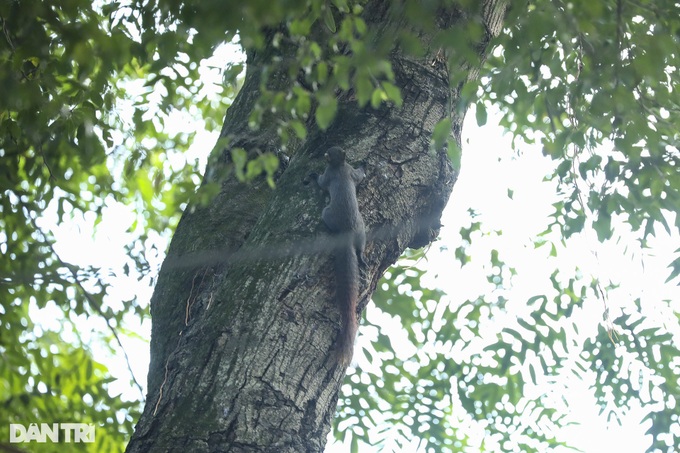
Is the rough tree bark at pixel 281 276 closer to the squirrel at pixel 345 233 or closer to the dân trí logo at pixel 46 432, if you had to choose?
the squirrel at pixel 345 233

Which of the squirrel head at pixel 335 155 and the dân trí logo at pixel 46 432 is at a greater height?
the squirrel head at pixel 335 155

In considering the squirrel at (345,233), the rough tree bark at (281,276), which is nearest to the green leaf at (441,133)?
the rough tree bark at (281,276)

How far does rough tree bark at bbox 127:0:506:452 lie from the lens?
96.5 inches

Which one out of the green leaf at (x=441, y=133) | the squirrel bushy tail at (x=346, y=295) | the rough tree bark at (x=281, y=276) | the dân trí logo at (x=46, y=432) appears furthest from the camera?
the dân trí logo at (x=46, y=432)

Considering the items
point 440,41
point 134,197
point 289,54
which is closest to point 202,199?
point 289,54

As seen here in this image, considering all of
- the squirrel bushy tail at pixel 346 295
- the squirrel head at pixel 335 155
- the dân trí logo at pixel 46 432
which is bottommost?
the squirrel bushy tail at pixel 346 295

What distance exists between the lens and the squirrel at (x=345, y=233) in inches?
110

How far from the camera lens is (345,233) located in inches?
116

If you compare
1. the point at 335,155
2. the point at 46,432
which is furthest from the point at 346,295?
the point at 46,432

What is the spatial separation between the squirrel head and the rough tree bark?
0.05m

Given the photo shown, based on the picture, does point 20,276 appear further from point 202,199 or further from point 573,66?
point 573,66

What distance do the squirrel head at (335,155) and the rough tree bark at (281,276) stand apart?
0.15 feet

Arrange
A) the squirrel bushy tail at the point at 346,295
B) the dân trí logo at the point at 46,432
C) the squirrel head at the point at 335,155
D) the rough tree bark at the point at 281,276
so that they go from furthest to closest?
the dân trí logo at the point at 46,432, the squirrel head at the point at 335,155, the squirrel bushy tail at the point at 346,295, the rough tree bark at the point at 281,276

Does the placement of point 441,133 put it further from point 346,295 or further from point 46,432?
point 46,432
